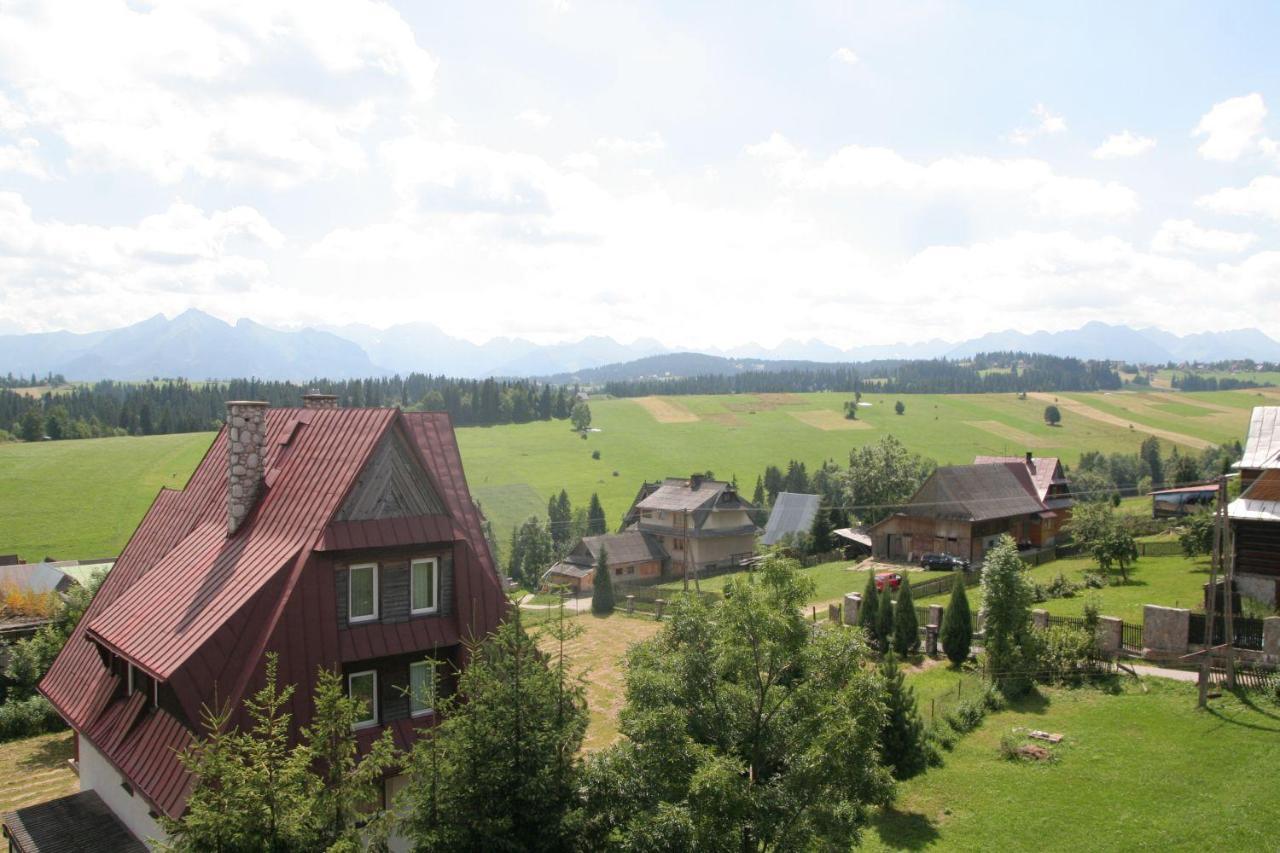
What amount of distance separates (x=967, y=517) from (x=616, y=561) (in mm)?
29564

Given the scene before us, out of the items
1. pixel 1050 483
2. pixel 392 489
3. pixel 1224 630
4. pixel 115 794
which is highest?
pixel 392 489

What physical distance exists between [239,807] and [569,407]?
161664mm

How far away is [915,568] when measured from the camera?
173ft

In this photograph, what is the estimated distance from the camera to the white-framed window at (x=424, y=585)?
1605 cm

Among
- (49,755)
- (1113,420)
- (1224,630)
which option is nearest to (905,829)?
(1224,630)

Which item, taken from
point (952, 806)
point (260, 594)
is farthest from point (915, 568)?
point (260, 594)

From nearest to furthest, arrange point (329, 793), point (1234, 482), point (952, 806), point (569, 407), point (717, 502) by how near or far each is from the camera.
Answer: point (329, 793) → point (952, 806) → point (1234, 482) → point (717, 502) → point (569, 407)

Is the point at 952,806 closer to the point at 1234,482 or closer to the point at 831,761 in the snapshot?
the point at 831,761

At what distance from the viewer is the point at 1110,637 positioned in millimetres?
26500

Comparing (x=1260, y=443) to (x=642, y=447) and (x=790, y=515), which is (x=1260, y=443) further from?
(x=642, y=447)

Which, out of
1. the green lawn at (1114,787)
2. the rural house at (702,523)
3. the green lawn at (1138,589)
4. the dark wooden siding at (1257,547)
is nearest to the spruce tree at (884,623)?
the green lawn at (1138,589)

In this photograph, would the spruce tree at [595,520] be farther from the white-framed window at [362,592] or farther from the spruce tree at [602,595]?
the white-framed window at [362,592]

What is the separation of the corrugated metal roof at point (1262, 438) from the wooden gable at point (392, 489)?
1314 inches

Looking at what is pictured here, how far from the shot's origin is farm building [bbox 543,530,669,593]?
66312mm
